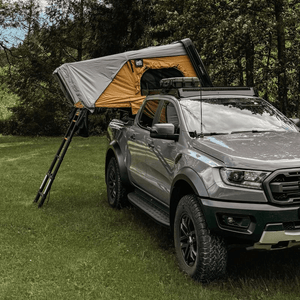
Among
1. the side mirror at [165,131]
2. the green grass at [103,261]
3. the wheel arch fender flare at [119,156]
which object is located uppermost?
the side mirror at [165,131]

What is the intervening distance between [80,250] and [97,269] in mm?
742

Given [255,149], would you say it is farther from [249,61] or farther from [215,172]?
[249,61]

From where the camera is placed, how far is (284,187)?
4043mm

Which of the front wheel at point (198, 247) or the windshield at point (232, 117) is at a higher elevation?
the windshield at point (232, 117)

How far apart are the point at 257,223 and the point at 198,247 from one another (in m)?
0.68

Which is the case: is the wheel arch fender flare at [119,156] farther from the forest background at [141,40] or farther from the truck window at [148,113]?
the forest background at [141,40]

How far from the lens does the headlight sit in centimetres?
410

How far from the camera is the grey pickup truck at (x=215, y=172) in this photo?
406 centimetres

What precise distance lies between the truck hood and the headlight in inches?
1.9

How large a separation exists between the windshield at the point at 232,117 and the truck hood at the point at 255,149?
0.23m

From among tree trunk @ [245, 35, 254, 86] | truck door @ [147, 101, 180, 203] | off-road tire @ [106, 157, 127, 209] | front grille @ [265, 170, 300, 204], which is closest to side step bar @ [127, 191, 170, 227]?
truck door @ [147, 101, 180, 203]

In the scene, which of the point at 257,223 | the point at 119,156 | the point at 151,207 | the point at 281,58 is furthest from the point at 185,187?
the point at 281,58

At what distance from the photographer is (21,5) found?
2709 cm

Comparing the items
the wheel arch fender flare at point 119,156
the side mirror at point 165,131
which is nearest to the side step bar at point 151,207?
the wheel arch fender flare at point 119,156
